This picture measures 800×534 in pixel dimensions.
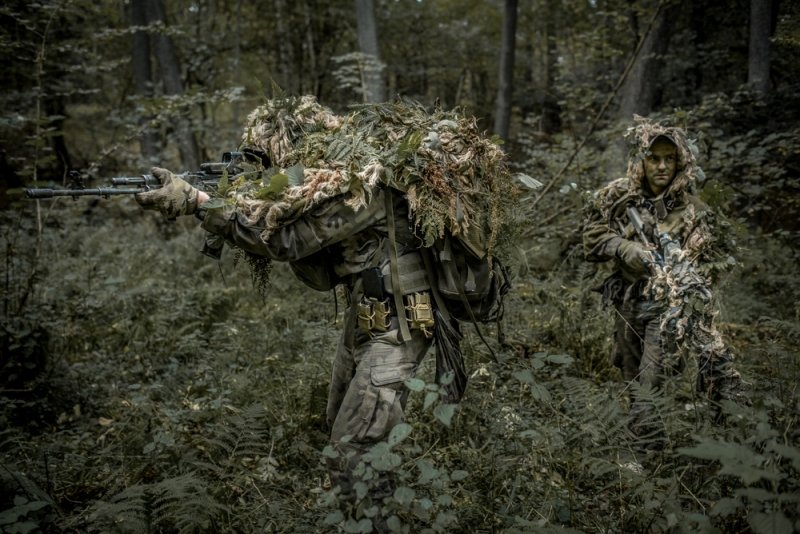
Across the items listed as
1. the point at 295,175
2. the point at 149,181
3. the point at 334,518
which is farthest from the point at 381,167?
the point at 334,518

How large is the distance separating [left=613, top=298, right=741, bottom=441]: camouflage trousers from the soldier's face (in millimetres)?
992

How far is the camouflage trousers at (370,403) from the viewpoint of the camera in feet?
10.1

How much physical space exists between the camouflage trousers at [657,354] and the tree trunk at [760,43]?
832cm

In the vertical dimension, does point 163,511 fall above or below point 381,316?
below

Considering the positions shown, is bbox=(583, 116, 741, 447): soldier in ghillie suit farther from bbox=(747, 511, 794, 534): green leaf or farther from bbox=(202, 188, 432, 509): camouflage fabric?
bbox=(202, 188, 432, 509): camouflage fabric

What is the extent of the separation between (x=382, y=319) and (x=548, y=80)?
18.8m

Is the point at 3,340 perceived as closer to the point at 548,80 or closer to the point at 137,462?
the point at 137,462

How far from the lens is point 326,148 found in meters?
3.40

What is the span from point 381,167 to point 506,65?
39.4 ft

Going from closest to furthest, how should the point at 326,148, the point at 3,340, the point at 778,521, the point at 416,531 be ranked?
1. the point at 778,521
2. the point at 416,531
3. the point at 326,148
4. the point at 3,340

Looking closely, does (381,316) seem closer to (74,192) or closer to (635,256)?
(74,192)

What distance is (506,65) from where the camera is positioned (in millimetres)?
13945

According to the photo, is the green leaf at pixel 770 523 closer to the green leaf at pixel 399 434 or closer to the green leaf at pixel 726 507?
the green leaf at pixel 726 507

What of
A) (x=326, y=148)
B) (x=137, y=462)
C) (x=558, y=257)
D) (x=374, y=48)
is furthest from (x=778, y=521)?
(x=374, y=48)
